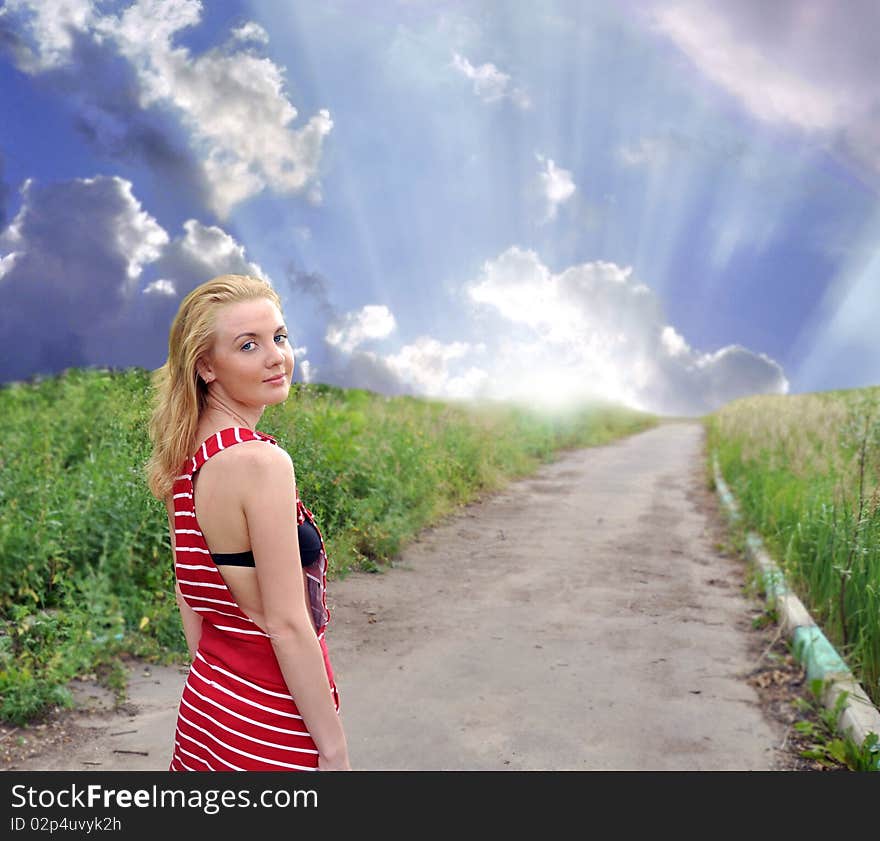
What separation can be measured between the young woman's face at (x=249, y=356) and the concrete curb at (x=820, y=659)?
3.51 m

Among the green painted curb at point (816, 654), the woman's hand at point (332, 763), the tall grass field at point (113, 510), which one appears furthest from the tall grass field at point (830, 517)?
the woman's hand at point (332, 763)

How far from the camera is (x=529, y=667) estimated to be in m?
5.36

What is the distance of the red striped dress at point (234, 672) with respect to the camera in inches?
68.6

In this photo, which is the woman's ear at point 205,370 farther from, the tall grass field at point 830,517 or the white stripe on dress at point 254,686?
the tall grass field at point 830,517

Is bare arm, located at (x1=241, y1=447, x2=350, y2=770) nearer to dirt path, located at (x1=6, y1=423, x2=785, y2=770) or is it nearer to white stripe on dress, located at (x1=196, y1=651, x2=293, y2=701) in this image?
white stripe on dress, located at (x1=196, y1=651, x2=293, y2=701)

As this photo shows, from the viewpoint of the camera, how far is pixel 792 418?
1391 cm

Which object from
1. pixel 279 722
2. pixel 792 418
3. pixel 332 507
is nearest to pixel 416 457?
pixel 332 507

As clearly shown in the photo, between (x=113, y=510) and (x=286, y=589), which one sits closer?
(x=286, y=589)

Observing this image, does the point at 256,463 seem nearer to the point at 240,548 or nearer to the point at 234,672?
the point at 240,548

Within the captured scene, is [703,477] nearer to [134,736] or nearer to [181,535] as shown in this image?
[134,736]

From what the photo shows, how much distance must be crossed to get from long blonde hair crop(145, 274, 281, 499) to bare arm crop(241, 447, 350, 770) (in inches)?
9.3

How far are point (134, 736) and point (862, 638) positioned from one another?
379 centimetres

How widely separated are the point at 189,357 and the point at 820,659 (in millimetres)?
4433

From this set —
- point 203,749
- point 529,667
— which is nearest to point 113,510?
point 529,667
